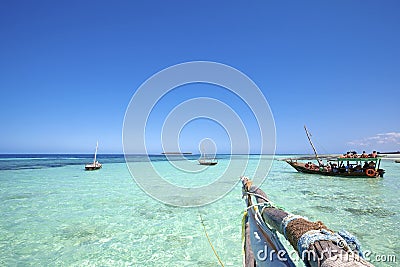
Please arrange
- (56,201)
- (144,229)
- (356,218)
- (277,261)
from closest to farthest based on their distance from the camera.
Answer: (277,261) → (144,229) → (356,218) → (56,201)

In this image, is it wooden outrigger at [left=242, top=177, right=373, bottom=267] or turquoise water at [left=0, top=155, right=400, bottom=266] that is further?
turquoise water at [left=0, top=155, right=400, bottom=266]

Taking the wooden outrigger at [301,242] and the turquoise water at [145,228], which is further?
the turquoise water at [145,228]

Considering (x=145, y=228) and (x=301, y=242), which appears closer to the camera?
(x=301, y=242)

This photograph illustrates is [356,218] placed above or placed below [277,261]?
below

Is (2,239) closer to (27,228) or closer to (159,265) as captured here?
(27,228)


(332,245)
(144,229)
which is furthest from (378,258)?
(144,229)

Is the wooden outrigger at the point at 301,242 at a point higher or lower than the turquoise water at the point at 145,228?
higher

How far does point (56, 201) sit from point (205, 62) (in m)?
11.4

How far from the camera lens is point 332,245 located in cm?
135

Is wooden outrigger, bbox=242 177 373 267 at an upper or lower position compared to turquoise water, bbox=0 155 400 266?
upper

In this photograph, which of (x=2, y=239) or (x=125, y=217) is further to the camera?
(x=125, y=217)

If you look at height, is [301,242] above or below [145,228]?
above

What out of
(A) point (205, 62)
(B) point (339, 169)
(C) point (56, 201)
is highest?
(A) point (205, 62)

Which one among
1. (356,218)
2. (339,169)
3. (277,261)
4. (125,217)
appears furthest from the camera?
(339,169)
